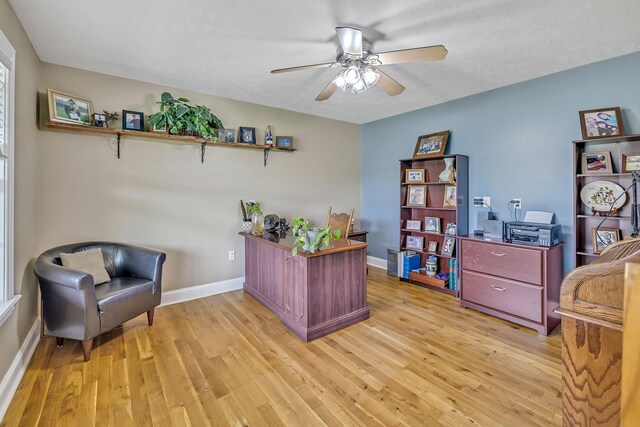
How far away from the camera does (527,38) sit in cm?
232

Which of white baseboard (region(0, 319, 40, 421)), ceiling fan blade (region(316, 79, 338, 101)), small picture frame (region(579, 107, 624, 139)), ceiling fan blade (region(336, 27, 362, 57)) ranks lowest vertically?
white baseboard (region(0, 319, 40, 421))

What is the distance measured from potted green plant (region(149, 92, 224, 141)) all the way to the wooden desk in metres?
1.39

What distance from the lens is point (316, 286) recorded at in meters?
2.58

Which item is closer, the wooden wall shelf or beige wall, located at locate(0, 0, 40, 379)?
beige wall, located at locate(0, 0, 40, 379)

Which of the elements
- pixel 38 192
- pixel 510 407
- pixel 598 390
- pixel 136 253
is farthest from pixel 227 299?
pixel 598 390

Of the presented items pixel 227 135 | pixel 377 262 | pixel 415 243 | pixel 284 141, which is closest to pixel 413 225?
pixel 415 243

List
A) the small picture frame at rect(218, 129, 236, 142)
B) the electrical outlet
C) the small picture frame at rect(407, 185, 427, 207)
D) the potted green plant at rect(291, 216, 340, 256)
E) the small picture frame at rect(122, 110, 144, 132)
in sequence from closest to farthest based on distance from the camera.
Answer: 1. the potted green plant at rect(291, 216, 340, 256)
2. the small picture frame at rect(122, 110, 144, 132)
3. the electrical outlet
4. the small picture frame at rect(218, 129, 236, 142)
5. the small picture frame at rect(407, 185, 427, 207)

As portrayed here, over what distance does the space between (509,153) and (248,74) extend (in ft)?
9.78

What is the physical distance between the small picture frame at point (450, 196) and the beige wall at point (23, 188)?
411 cm

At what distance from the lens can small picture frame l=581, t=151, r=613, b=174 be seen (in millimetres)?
2621

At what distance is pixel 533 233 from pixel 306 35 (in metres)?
2.69

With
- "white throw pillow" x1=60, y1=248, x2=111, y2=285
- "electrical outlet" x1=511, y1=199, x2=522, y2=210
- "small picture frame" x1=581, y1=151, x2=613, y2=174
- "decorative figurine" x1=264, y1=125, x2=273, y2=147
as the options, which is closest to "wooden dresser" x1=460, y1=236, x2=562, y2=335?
"electrical outlet" x1=511, y1=199, x2=522, y2=210

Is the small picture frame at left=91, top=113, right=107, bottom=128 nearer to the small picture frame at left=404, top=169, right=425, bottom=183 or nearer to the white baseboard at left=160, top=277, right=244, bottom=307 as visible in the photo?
the white baseboard at left=160, top=277, right=244, bottom=307

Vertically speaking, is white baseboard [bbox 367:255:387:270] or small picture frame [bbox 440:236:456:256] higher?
small picture frame [bbox 440:236:456:256]
